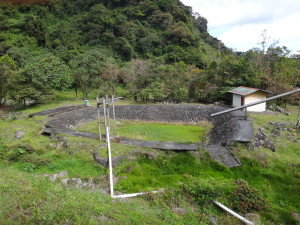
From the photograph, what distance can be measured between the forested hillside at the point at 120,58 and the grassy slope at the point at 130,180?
528 cm

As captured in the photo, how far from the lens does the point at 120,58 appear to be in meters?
34.6

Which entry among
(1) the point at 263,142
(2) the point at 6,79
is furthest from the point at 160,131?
(2) the point at 6,79

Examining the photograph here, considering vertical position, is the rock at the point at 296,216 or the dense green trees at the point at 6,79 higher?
the dense green trees at the point at 6,79

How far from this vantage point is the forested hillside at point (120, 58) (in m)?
18.7

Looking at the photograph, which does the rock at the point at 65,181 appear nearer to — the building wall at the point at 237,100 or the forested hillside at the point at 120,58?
the forested hillside at the point at 120,58

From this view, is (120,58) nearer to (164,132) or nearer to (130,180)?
(164,132)

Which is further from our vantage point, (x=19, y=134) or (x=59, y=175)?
(x=19, y=134)

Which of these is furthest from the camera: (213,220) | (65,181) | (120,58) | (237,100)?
(120,58)

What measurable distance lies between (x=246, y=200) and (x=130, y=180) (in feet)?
12.6

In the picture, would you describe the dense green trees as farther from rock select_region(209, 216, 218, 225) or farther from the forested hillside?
rock select_region(209, 216, 218, 225)

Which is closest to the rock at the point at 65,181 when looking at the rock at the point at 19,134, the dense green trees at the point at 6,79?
the rock at the point at 19,134

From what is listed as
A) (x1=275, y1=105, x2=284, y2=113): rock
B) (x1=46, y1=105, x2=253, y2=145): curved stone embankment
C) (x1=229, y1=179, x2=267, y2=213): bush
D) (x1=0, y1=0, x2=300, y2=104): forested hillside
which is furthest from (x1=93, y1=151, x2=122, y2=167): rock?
(x1=275, y1=105, x2=284, y2=113): rock

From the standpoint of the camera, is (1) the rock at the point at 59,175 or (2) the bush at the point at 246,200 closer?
(2) the bush at the point at 246,200

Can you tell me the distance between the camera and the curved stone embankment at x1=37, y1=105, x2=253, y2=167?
948 cm
